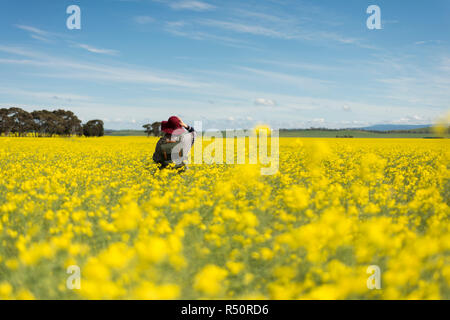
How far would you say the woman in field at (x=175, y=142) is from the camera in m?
7.77

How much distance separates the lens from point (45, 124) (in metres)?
64.1

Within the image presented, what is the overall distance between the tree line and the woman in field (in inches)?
2484

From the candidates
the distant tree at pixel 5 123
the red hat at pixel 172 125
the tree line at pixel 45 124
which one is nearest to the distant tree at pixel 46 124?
the tree line at pixel 45 124

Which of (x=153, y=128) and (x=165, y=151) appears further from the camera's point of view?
(x=153, y=128)

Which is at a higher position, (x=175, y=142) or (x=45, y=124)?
(x=45, y=124)

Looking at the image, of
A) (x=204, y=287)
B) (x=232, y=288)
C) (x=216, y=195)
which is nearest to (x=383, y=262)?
(x=232, y=288)

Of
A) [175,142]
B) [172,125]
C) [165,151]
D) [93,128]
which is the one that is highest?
[93,128]

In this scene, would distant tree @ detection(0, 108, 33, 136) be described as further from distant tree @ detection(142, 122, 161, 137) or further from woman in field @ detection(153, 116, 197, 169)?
woman in field @ detection(153, 116, 197, 169)

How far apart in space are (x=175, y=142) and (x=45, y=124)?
6806cm

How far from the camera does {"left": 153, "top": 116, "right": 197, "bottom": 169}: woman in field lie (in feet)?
25.5

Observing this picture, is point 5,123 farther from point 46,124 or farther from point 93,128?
point 93,128

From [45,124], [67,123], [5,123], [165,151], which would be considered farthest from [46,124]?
[165,151]

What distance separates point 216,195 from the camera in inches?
215
